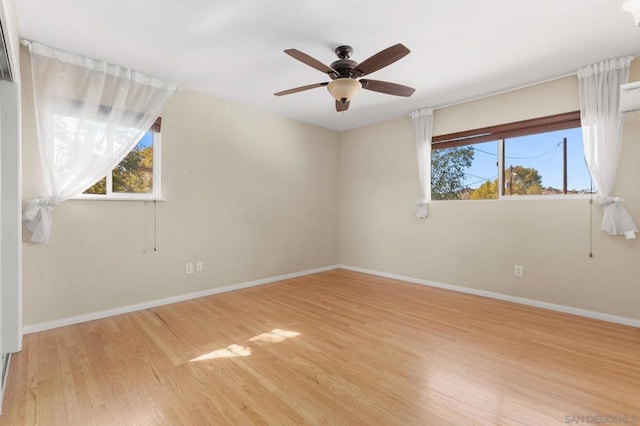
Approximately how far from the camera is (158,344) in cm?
238

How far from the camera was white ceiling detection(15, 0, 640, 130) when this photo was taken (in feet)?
6.92

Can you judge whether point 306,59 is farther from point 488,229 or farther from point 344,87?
point 488,229

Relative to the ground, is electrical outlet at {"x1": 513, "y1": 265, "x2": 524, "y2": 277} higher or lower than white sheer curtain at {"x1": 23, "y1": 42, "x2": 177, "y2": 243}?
lower

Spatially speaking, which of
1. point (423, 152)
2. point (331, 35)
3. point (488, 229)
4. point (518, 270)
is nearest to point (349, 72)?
point (331, 35)

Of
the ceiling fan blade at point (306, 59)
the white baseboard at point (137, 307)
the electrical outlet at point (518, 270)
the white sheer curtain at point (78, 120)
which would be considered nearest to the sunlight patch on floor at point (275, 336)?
the white baseboard at point (137, 307)

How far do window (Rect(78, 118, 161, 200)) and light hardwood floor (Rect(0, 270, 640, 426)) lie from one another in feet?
4.23

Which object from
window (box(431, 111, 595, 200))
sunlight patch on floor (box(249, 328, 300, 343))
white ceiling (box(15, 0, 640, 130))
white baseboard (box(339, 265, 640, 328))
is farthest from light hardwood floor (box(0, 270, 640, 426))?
white ceiling (box(15, 0, 640, 130))

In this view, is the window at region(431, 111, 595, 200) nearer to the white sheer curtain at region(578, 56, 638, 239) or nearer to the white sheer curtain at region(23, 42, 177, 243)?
the white sheer curtain at region(578, 56, 638, 239)

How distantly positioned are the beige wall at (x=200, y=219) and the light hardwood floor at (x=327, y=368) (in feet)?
1.36

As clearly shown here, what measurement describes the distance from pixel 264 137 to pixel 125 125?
5.93ft

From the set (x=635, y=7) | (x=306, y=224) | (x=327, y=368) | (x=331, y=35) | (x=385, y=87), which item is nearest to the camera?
(x=635, y=7)

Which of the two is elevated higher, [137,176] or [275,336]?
[137,176]

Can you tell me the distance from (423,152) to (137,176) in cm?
370

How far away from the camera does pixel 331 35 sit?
2.42m
